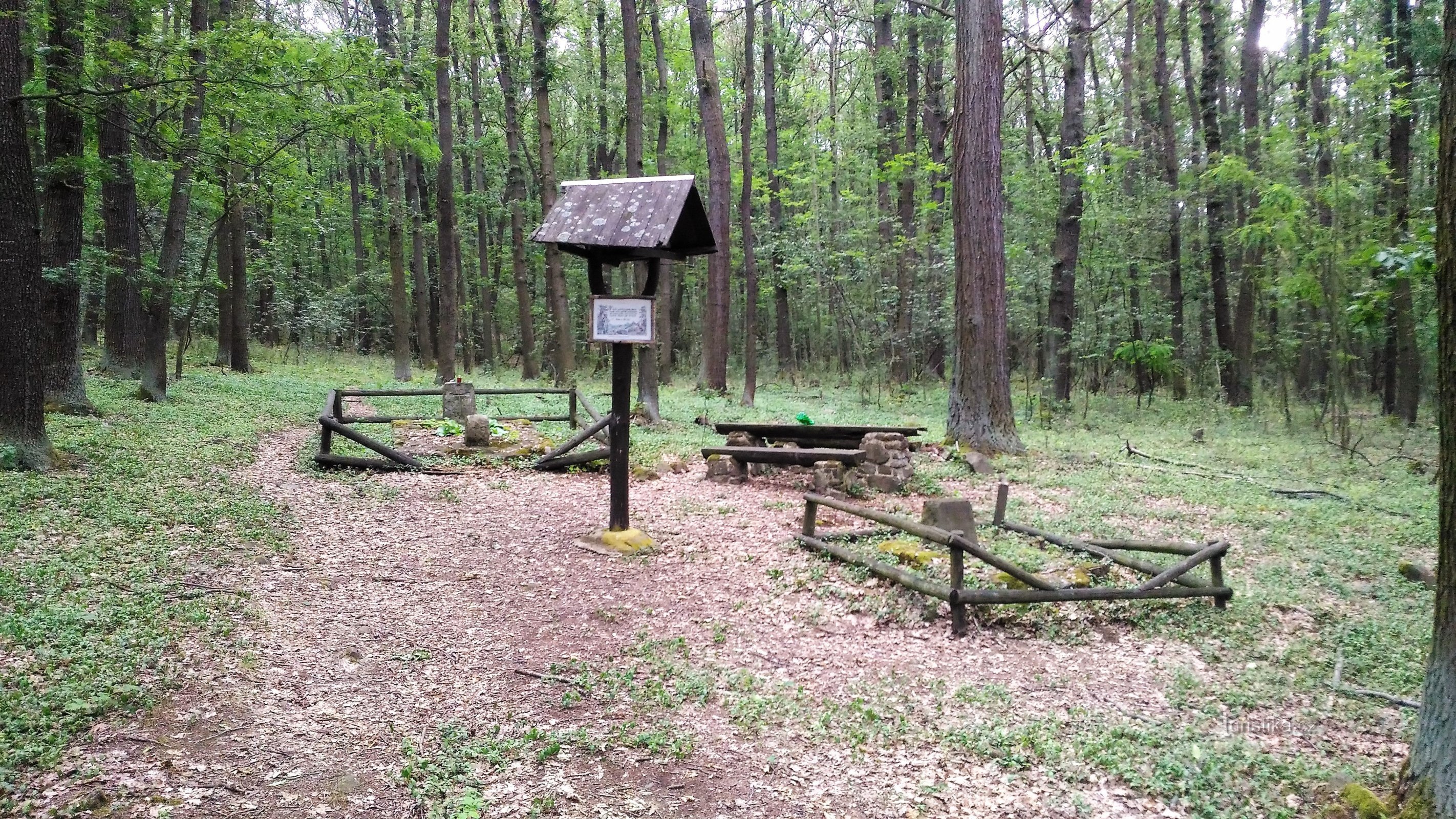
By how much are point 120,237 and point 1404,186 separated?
2186 cm

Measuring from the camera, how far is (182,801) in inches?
123

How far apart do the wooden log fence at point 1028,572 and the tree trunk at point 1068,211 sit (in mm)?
9857

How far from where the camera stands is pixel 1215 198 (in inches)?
657

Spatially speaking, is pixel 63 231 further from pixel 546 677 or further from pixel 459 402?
pixel 546 677

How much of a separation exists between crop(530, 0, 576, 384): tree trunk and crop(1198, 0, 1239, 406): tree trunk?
14.1 meters

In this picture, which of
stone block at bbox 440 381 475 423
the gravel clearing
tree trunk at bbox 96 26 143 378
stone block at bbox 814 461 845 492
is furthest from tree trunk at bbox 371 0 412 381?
stone block at bbox 814 461 845 492

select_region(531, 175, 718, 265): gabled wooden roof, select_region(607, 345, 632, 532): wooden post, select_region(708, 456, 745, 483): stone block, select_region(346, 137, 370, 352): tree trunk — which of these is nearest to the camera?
select_region(531, 175, 718, 265): gabled wooden roof

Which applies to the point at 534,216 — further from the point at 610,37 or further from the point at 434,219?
the point at 610,37

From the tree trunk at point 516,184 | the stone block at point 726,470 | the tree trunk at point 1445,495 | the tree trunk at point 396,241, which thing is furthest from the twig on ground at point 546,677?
the tree trunk at point 516,184

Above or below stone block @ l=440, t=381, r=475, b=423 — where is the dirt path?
below

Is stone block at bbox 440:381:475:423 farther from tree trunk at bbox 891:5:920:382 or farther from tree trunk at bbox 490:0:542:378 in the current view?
tree trunk at bbox 891:5:920:382

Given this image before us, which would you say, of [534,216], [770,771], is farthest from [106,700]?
[534,216]

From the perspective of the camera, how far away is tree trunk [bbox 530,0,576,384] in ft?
54.6

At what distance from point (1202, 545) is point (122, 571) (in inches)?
316
